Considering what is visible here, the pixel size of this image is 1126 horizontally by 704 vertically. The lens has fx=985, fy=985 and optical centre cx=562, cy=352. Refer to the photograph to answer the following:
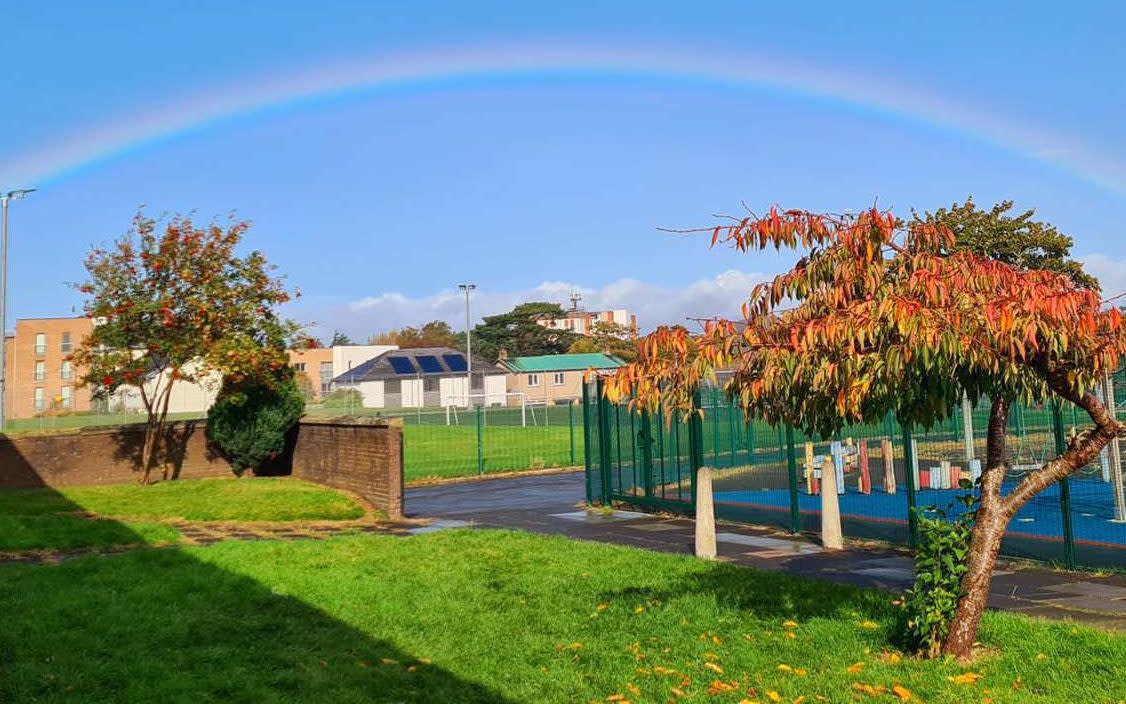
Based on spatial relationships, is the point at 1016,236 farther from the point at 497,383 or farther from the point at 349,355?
the point at 349,355

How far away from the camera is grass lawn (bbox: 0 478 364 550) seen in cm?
1284

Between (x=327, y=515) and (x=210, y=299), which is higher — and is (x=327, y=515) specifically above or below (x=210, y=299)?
below

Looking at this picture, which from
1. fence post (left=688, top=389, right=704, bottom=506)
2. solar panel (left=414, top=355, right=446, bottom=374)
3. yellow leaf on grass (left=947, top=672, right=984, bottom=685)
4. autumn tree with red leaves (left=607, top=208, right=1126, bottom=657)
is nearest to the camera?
autumn tree with red leaves (left=607, top=208, right=1126, bottom=657)

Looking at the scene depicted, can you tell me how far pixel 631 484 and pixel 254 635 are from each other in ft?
33.3

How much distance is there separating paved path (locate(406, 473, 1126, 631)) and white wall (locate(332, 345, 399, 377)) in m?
90.5

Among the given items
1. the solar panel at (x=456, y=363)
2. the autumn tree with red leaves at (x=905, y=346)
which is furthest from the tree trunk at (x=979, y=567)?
the solar panel at (x=456, y=363)

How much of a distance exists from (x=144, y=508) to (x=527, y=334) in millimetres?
100178

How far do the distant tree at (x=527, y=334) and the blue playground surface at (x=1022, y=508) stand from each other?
98.3m

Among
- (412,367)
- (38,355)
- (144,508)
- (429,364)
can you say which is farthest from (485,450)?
(38,355)

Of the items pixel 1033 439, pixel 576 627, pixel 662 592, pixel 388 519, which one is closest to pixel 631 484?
pixel 388 519

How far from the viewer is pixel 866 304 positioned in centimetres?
567

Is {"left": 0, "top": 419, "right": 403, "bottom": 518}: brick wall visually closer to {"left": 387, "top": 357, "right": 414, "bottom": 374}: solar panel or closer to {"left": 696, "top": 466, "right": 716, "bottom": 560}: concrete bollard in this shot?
{"left": 696, "top": 466, "right": 716, "bottom": 560}: concrete bollard

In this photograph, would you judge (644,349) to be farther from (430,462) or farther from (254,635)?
(430,462)

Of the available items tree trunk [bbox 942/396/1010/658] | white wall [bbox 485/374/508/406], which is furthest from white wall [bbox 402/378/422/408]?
tree trunk [bbox 942/396/1010/658]
